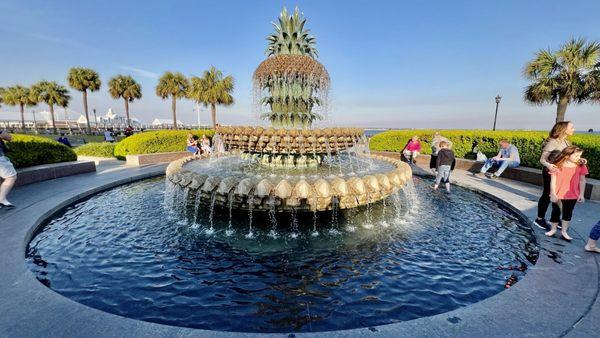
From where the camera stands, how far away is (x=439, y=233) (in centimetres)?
581

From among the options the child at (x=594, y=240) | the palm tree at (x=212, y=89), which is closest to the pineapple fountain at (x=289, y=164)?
the child at (x=594, y=240)

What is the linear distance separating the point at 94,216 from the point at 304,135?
5.79 meters

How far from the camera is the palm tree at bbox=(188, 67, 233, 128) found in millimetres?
41344

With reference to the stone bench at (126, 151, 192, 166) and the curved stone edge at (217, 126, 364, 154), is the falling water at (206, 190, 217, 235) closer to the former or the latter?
the curved stone edge at (217, 126, 364, 154)

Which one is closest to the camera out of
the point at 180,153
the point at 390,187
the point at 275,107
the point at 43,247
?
the point at 43,247

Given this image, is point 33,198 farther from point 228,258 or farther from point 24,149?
point 228,258

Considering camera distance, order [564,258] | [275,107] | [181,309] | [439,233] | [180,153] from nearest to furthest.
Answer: [181,309]
[564,258]
[439,233]
[275,107]
[180,153]

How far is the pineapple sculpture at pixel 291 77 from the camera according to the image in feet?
30.0

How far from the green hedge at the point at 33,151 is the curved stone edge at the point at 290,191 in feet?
29.1

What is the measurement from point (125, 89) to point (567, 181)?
59.1 m

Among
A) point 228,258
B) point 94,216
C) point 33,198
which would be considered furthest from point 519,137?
point 33,198

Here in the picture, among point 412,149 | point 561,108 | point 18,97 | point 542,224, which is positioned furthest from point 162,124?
point 542,224

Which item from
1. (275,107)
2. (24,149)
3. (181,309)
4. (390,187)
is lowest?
(181,309)

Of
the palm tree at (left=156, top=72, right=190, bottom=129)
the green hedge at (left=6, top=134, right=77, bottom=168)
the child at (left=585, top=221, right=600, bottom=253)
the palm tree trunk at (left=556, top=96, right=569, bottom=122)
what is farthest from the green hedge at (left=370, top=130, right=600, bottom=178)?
the palm tree at (left=156, top=72, right=190, bottom=129)
